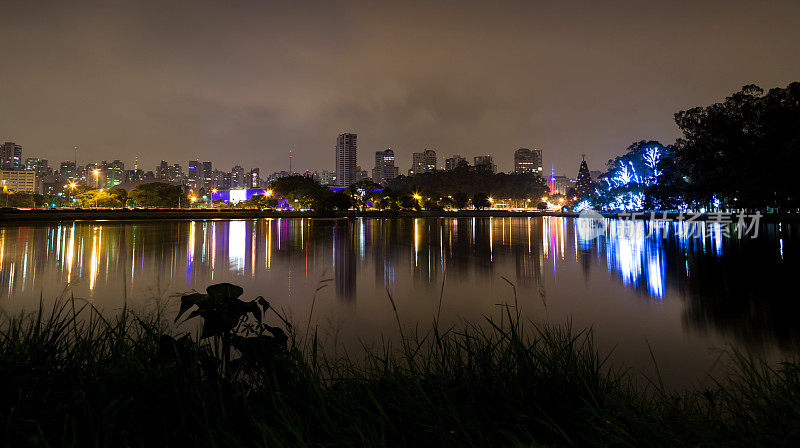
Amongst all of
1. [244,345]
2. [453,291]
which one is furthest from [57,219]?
[244,345]

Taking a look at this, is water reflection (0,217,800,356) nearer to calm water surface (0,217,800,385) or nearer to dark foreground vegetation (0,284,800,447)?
calm water surface (0,217,800,385)

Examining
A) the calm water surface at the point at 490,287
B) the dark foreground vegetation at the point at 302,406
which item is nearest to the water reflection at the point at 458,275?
the calm water surface at the point at 490,287

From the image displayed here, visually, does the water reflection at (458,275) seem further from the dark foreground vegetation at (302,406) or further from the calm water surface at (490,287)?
the dark foreground vegetation at (302,406)

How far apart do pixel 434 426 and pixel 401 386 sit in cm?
44

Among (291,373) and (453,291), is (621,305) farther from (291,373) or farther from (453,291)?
(291,373)

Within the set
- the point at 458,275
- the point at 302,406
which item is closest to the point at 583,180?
the point at 458,275

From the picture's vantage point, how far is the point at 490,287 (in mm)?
9758

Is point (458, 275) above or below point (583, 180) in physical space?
below

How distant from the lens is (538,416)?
2.69 metres

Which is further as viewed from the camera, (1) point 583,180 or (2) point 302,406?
(1) point 583,180

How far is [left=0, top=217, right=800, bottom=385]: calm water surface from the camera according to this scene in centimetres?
596

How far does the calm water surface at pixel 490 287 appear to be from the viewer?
5.96m

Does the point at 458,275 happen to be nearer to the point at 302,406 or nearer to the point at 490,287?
the point at 490,287

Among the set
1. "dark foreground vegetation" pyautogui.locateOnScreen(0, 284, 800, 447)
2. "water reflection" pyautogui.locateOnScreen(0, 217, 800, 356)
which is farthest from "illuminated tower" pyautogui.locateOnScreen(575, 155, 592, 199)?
"dark foreground vegetation" pyautogui.locateOnScreen(0, 284, 800, 447)
